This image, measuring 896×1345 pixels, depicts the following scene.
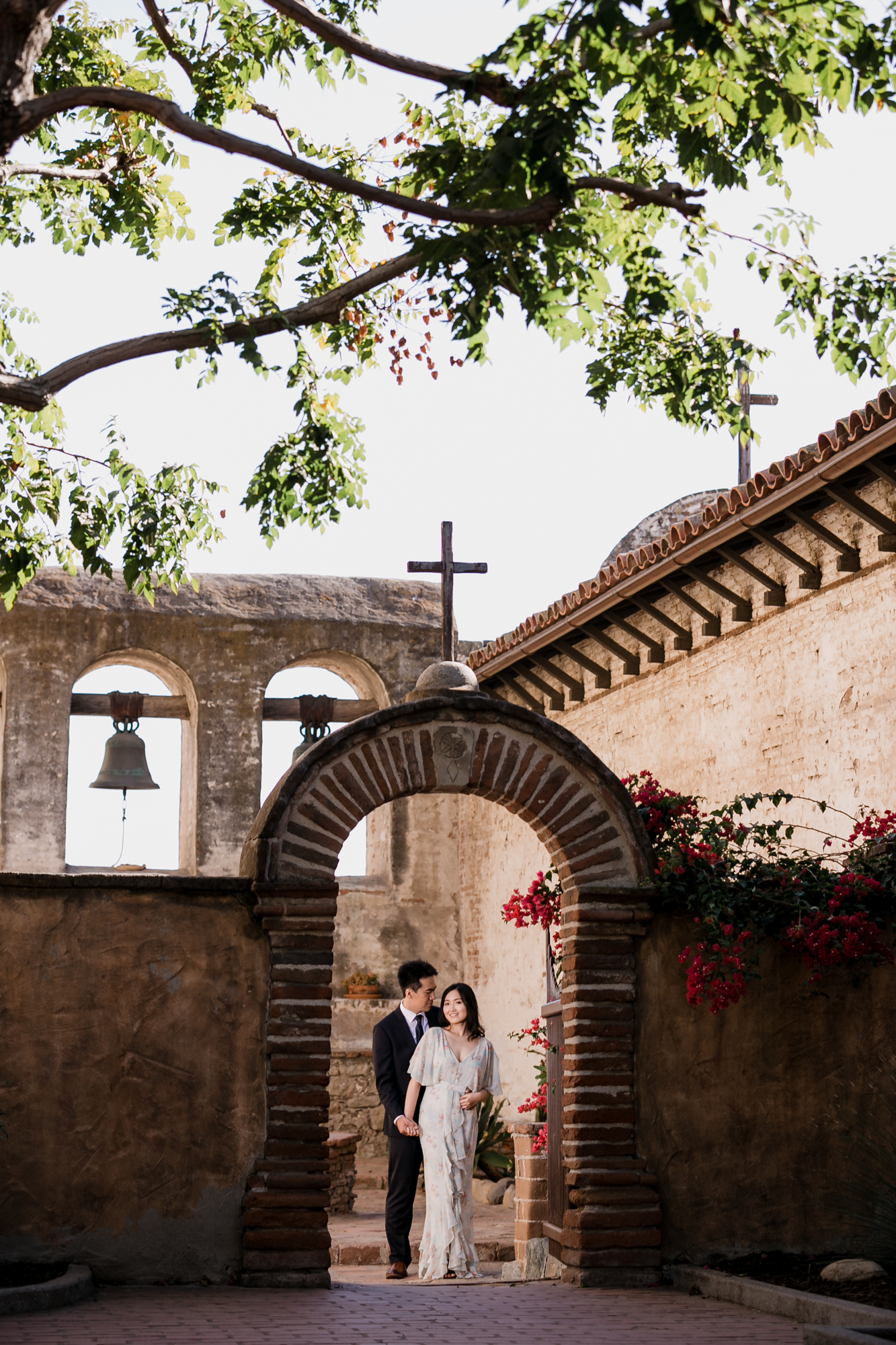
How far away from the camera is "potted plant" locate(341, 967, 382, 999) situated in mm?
15102

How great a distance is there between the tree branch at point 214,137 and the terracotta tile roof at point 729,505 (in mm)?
3160

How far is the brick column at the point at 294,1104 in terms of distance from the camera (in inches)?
313

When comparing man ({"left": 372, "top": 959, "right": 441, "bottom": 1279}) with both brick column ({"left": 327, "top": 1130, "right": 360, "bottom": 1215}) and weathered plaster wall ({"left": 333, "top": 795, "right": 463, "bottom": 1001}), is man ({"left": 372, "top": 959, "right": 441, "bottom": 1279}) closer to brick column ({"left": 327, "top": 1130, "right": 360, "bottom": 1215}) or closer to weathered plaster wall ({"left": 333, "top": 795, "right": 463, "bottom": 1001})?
brick column ({"left": 327, "top": 1130, "right": 360, "bottom": 1215})

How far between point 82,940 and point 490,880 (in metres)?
7.51

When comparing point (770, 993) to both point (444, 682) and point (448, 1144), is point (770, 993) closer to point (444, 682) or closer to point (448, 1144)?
point (448, 1144)

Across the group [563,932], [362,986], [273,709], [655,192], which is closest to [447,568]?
[273,709]

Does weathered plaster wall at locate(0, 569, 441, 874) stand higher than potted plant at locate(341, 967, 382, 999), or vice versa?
weathered plaster wall at locate(0, 569, 441, 874)

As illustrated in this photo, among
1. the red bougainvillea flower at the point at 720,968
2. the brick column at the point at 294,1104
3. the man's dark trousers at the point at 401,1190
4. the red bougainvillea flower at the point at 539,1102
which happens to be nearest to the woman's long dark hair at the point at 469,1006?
the man's dark trousers at the point at 401,1190

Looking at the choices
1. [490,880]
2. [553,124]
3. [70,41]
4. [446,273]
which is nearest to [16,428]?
[70,41]

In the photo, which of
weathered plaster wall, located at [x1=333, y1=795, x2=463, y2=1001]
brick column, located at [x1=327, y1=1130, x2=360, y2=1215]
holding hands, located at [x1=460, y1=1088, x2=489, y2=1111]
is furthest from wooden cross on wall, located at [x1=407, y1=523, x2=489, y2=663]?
holding hands, located at [x1=460, y1=1088, x2=489, y2=1111]

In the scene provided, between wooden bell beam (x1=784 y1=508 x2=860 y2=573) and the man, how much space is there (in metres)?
3.59

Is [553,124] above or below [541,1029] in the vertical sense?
above

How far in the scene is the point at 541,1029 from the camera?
1021cm

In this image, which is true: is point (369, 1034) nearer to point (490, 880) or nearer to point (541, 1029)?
point (490, 880)
